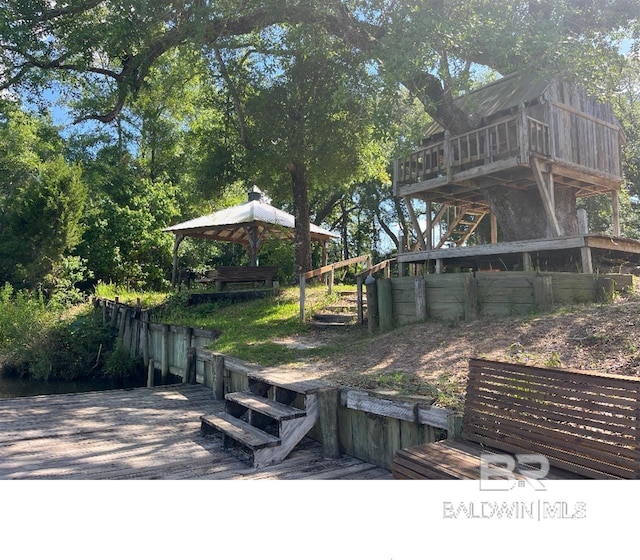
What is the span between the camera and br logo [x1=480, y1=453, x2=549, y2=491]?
119 inches

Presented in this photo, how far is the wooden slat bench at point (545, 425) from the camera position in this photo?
115 inches

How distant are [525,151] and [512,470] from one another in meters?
8.35

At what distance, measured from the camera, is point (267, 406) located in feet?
18.0

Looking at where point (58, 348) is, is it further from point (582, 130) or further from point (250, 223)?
point (582, 130)

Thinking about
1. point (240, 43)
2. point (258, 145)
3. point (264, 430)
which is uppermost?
point (240, 43)

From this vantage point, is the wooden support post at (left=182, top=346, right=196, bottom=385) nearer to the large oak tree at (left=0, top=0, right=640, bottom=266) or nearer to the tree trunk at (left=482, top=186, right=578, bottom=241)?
the large oak tree at (left=0, top=0, right=640, bottom=266)

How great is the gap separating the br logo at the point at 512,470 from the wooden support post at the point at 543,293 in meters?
4.06

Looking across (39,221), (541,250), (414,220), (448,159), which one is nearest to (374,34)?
(448,159)

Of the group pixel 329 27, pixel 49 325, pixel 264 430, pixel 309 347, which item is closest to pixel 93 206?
pixel 49 325

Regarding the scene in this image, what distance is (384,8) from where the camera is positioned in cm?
1057

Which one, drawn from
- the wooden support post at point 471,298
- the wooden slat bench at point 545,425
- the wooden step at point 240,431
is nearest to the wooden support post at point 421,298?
the wooden support post at point 471,298

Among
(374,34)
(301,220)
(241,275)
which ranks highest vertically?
(374,34)
